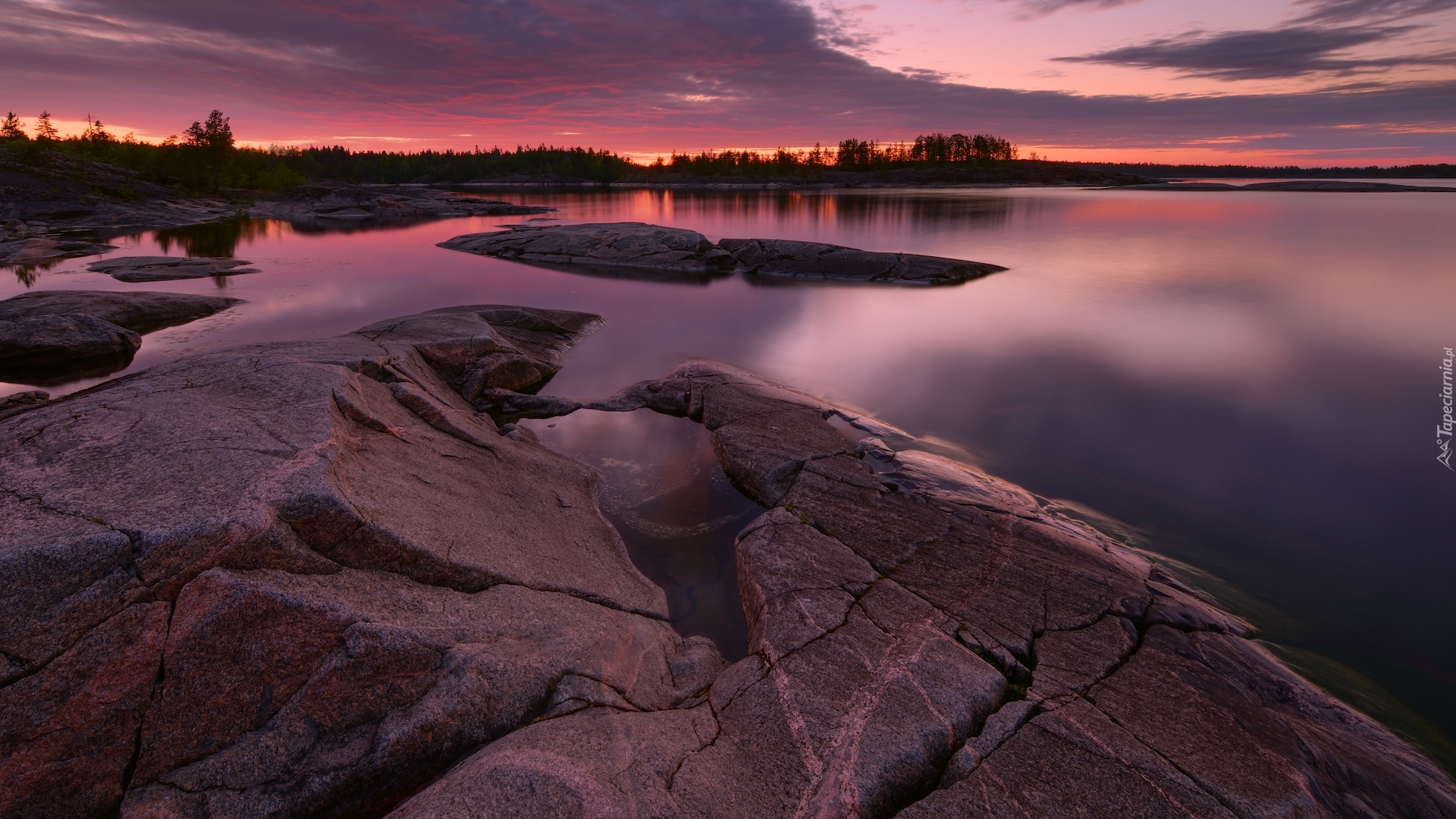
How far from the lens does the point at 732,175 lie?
529 feet

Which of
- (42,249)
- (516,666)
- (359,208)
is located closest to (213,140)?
(359,208)

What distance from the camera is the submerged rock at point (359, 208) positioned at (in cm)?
6053

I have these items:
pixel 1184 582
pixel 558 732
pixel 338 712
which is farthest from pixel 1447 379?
pixel 338 712

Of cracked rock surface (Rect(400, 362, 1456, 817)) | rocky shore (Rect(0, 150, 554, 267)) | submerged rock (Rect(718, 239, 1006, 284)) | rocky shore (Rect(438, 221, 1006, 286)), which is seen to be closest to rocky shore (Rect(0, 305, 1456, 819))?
cracked rock surface (Rect(400, 362, 1456, 817))

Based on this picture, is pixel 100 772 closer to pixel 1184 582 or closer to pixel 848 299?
pixel 1184 582

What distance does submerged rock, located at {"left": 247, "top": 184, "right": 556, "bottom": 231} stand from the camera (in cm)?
6053

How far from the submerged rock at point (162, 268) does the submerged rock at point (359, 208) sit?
3008 centimetres

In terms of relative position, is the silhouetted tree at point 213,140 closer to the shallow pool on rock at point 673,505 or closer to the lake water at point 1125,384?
the lake water at point 1125,384

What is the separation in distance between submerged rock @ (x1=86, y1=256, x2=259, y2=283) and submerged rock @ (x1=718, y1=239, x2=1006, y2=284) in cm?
2378

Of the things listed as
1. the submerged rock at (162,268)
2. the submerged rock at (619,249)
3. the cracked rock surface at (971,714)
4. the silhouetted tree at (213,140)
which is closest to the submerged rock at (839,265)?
the submerged rock at (619,249)

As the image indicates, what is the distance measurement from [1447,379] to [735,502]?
17101mm

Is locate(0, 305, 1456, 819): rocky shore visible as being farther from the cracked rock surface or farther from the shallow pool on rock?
the shallow pool on rock

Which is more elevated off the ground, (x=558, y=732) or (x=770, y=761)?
(x=558, y=732)

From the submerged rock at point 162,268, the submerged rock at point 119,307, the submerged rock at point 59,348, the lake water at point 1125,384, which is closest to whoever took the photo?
the lake water at point 1125,384
